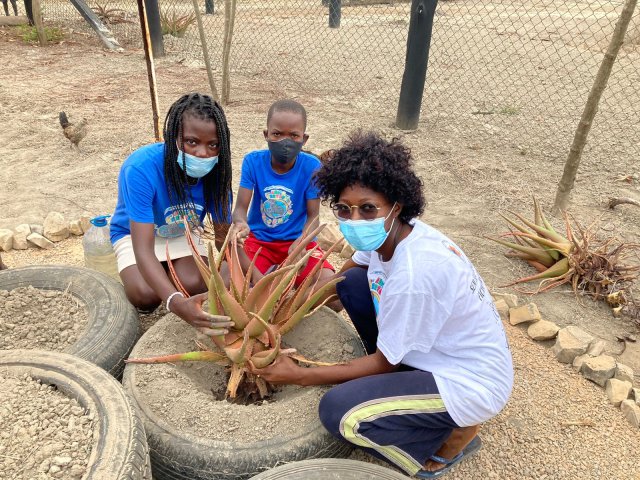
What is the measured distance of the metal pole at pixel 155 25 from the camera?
28.0 feet

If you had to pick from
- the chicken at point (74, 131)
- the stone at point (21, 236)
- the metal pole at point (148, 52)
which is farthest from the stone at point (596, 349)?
the chicken at point (74, 131)

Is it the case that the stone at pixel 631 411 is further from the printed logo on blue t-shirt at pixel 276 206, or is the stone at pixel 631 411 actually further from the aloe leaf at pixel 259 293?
the printed logo on blue t-shirt at pixel 276 206

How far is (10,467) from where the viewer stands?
4.62 feet

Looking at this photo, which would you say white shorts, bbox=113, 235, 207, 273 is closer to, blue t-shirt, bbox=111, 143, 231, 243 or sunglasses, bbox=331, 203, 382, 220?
blue t-shirt, bbox=111, 143, 231, 243

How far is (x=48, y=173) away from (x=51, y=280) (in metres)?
2.69

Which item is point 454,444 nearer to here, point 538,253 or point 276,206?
point 276,206

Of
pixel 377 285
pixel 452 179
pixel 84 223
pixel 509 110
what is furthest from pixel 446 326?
pixel 509 110

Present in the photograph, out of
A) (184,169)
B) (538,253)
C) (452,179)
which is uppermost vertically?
(184,169)

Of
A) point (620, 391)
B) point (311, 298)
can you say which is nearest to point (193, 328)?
point (311, 298)

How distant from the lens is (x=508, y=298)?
312 cm

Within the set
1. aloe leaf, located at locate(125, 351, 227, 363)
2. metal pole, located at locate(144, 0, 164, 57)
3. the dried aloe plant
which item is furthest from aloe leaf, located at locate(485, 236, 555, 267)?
metal pole, located at locate(144, 0, 164, 57)

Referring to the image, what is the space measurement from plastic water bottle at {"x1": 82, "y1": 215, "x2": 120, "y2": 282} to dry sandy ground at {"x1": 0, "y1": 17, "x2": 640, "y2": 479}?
0.53 meters

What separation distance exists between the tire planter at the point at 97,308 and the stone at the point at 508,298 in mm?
2038

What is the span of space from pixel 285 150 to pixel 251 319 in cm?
105
